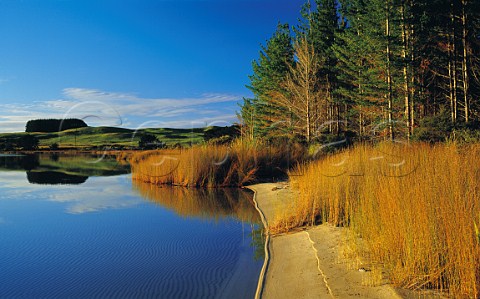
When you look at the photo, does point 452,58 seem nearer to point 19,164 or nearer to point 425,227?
point 425,227

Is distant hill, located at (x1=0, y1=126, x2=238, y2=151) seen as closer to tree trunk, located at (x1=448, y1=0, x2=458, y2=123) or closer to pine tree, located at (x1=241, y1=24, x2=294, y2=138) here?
pine tree, located at (x1=241, y1=24, x2=294, y2=138)

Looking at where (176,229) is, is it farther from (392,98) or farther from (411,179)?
(392,98)

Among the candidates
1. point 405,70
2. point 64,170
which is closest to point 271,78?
point 405,70

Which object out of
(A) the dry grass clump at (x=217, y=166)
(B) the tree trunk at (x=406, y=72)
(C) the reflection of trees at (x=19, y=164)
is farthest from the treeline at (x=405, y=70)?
(C) the reflection of trees at (x=19, y=164)

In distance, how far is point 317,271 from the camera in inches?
161

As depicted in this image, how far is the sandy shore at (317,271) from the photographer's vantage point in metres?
3.44

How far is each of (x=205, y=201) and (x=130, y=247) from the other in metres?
4.47

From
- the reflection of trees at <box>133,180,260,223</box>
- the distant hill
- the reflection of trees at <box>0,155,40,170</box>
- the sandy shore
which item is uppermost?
the distant hill

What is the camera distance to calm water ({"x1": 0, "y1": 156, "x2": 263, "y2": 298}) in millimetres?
4398

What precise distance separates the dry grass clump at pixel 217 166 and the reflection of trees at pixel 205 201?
71cm

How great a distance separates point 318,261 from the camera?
4395mm

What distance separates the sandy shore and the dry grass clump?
7.55 metres

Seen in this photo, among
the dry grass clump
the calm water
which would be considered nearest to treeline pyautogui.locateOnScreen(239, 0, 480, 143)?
the dry grass clump

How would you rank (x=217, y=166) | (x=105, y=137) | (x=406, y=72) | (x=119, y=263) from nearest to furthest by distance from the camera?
(x=119, y=263), (x=217, y=166), (x=406, y=72), (x=105, y=137)
